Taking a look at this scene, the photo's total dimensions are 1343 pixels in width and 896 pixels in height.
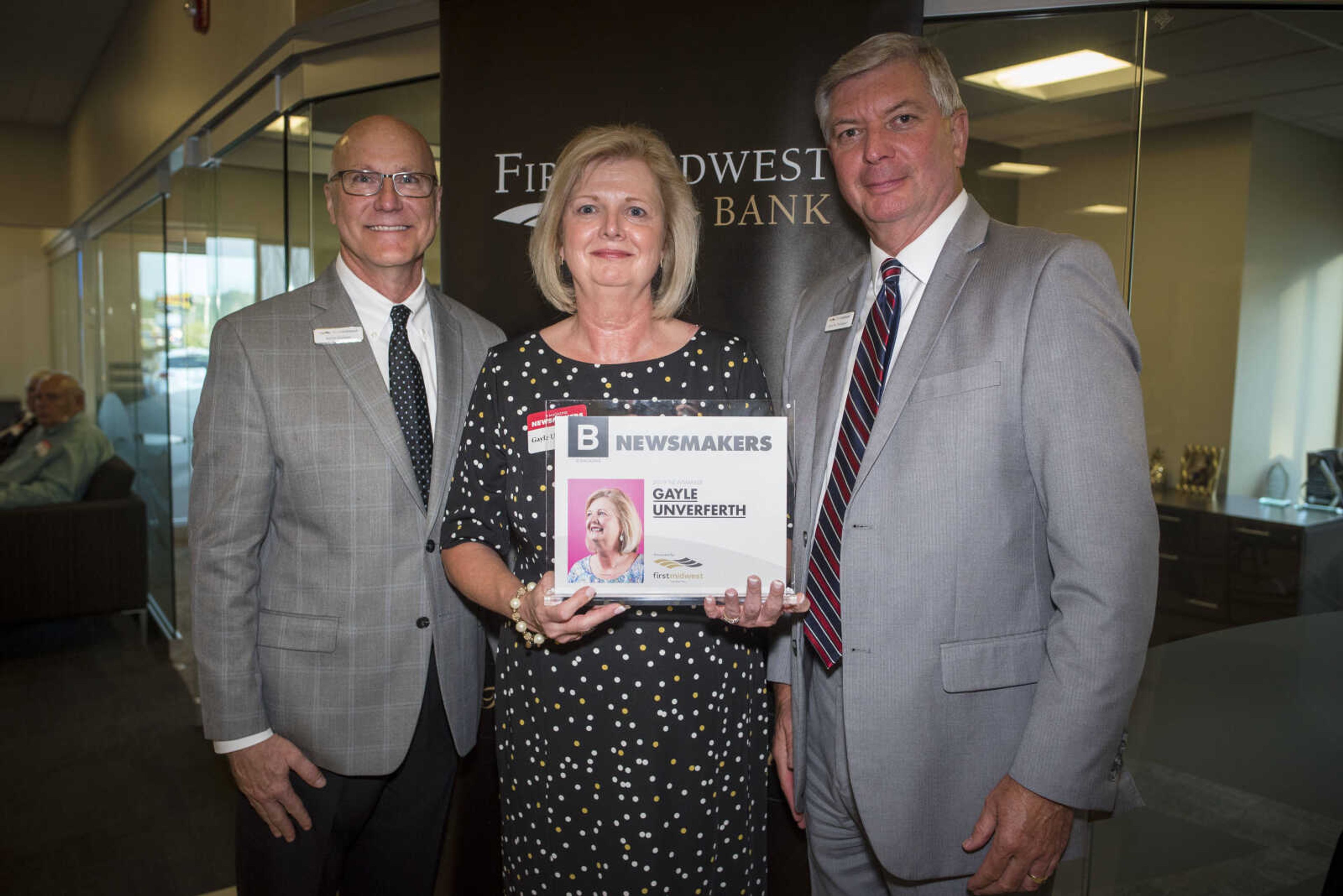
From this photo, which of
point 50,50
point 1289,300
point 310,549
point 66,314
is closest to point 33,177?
point 66,314

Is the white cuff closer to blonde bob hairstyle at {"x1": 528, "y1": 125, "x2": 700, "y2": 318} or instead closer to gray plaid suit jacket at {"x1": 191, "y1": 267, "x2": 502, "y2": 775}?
gray plaid suit jacket at {"x1": 191, "y1": 267, "x2": 502, "y2": 775}

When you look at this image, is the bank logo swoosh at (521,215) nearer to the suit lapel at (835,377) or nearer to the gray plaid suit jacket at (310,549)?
the gray plaid suit jacket at (310,549)

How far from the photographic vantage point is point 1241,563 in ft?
8.22

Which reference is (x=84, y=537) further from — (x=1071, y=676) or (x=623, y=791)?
(x=1071, y=676)

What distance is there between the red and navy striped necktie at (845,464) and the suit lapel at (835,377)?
0.08 ft

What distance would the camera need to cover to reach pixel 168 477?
239 inches

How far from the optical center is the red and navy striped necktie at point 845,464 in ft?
5.34

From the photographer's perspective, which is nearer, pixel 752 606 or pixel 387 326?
pixel 752 606

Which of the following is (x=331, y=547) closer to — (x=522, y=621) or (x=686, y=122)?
(x=522, y=621)

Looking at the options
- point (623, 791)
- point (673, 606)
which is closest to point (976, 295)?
point (673, 606)

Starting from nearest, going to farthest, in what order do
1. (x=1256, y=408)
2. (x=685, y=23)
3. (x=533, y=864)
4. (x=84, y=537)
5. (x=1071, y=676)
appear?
(x=1071, y=676), (x=533, y=864), (x=685, y=23), (x=1256, y=408), (x=84, y=537)

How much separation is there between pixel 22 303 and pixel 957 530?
13.3 meters

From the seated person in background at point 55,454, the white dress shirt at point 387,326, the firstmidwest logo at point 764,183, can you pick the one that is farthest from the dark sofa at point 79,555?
the firstmidwest logo at point 764,183

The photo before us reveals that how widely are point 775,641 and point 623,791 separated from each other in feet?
1.60
